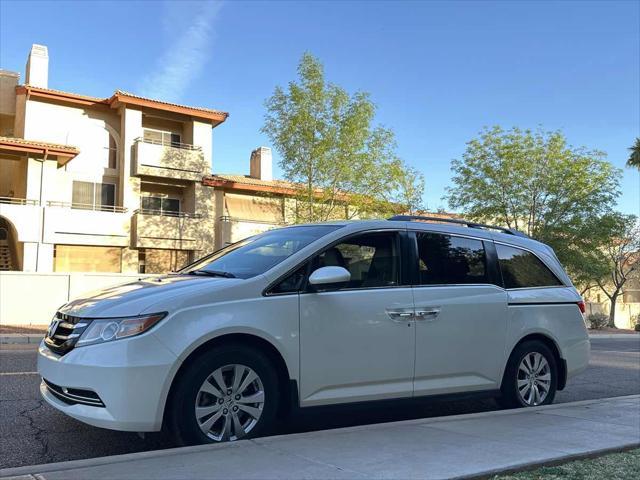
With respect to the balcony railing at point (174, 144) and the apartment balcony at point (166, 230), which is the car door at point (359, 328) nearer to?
the apartment balcony at point (166, 230)

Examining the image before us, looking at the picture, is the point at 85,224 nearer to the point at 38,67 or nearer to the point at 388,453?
the point at 38,67

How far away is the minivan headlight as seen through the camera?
409cm

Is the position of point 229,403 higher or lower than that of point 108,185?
lower

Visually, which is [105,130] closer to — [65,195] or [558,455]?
[65,195]

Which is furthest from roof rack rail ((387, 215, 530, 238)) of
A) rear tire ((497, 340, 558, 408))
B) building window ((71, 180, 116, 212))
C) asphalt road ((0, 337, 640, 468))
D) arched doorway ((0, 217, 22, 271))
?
arched doorway ((0, 217, 22, 271))

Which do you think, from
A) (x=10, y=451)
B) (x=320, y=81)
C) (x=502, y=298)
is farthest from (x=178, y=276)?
(x=320, y=81)

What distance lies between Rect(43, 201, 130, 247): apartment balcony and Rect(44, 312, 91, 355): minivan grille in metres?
22.8

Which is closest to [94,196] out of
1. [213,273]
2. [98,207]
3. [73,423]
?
[98,207]

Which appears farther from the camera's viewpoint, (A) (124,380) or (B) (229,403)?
(B) (229,403)

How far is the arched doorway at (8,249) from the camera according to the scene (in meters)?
26.6

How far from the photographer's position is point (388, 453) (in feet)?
13.3

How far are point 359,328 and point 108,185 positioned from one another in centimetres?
2642

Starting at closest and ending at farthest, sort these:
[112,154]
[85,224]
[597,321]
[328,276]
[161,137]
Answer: [328,276]
[85,224]
[112,154]
[161,137]
[597,321]

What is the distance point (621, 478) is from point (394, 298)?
2.16 m
